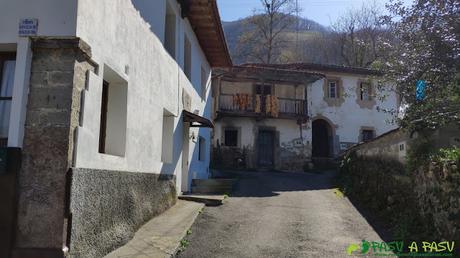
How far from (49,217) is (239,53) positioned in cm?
3061

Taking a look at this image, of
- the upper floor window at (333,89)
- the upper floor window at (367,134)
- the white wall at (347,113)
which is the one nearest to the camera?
the white wall at (347,113)

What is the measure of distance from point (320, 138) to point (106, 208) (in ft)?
68.6

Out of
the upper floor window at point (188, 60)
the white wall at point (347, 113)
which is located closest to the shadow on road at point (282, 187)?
the upper floor window at point (188, 60)

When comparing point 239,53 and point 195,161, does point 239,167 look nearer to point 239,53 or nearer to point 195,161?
point 195,161

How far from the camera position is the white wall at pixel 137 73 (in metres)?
4.97

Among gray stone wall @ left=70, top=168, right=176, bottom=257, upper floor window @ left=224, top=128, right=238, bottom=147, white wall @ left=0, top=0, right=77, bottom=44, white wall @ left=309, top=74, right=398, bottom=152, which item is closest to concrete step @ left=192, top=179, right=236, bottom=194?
gray stone wall @ left=70, top=168, right=176, bottom=257

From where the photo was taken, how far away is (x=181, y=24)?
10.5 meters

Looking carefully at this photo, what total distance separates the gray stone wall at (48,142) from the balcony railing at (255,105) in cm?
1661

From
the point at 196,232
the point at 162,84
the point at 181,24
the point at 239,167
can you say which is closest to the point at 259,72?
the point at 239,167

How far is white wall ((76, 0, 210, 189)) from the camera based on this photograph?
497 cm

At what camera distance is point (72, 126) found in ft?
14.8

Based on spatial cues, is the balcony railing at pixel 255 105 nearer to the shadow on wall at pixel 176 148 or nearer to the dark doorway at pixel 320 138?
the dark doorway at pixel 320 138

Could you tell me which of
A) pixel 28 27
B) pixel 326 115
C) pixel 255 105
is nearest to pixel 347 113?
pixel 326 115

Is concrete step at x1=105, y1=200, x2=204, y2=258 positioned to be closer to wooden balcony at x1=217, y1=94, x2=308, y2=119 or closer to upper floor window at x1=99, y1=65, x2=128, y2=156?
upper floor window at x1=99, y1=65, x2=128, y2=156
